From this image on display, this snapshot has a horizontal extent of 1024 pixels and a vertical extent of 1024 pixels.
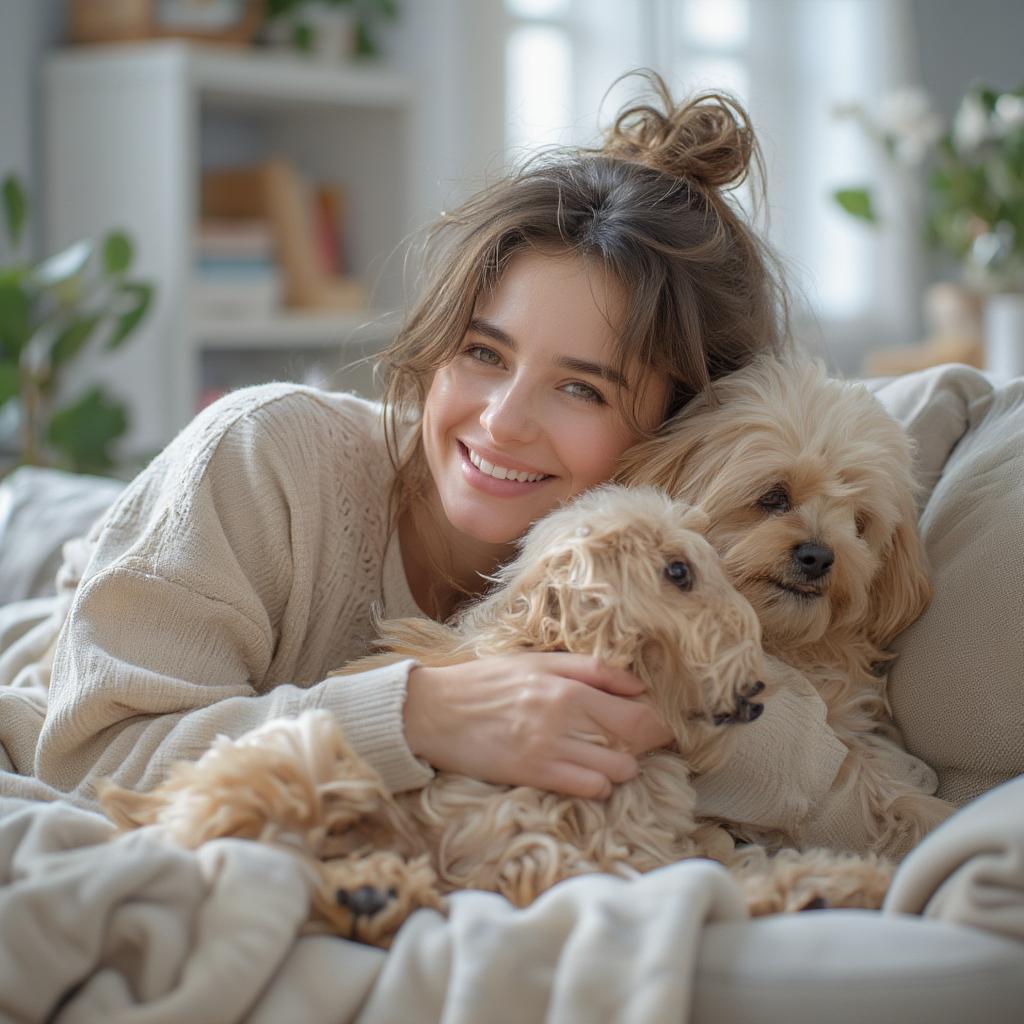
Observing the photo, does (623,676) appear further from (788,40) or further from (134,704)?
(788,40)

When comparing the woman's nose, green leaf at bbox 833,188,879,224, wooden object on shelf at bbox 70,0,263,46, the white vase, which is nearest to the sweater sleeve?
the woman's nose

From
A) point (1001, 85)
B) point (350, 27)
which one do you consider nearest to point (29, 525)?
point (350, 27)

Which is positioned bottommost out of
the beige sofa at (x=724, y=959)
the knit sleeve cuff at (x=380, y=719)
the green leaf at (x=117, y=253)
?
the beige sofa at (x=724, y=959)

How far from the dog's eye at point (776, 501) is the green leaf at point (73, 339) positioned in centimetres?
213

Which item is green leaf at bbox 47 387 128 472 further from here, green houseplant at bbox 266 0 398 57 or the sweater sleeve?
the sweater sleeve

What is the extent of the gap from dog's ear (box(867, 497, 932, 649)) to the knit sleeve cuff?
0.60 m

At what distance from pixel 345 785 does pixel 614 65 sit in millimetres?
4030

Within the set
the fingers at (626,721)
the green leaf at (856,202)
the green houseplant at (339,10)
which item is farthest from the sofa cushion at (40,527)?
the green leaf at (856,202)

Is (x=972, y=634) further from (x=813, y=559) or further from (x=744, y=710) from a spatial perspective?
(x=744, y=710)

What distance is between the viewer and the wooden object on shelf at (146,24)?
359cm

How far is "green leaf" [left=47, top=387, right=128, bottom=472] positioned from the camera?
3.28 m

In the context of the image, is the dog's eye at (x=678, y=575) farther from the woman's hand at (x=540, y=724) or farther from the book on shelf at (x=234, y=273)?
the book on shelf at (x=234, y=273)

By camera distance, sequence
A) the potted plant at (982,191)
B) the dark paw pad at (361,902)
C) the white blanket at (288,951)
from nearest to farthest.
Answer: the white blanket at (288,951) → the dark paw pad at (361,902) → the potted plant at (982,191)

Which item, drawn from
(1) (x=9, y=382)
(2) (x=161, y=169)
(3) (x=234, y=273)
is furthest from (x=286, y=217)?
(1) (x=9, y=382)
